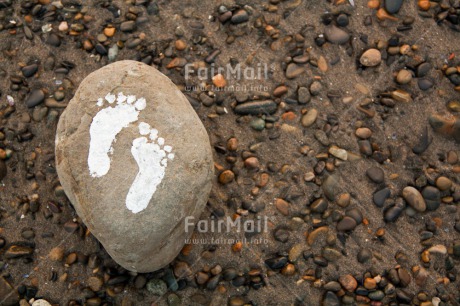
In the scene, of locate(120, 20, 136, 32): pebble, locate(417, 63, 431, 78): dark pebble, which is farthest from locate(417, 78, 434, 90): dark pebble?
locate(120, 20, 136, 32): pebble

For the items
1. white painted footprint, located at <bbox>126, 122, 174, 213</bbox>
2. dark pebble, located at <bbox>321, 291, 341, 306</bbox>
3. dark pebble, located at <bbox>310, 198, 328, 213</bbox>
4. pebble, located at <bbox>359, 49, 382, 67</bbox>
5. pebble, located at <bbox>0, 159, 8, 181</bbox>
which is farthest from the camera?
pebble, located at <bbox>359, 49, 382, 67</bbox>

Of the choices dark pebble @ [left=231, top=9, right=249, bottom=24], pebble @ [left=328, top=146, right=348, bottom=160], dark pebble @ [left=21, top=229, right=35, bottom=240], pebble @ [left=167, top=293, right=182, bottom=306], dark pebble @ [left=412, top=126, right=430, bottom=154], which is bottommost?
pebble @ [left=167, top=293, right=182, bottom=306]

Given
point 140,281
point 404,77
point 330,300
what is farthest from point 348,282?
point 404,77

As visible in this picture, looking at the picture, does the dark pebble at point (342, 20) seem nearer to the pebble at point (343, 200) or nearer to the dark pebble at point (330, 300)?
the pebble at point (343, 200)

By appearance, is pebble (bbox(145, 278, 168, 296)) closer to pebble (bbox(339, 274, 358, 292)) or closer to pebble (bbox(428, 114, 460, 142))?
pebble (bbox(339, 274, 358, 292))

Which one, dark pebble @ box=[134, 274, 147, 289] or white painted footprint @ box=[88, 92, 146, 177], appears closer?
white painted footprint @ box=[88, 92, 146, 177]

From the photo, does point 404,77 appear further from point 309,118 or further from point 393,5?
point 309,118
